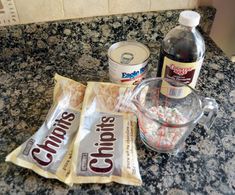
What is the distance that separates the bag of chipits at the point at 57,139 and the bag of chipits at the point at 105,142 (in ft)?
0.06

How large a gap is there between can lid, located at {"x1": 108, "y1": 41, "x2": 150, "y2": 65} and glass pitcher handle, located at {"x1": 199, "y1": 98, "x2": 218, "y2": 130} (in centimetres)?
16

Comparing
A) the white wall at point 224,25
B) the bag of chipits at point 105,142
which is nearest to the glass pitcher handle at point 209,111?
the bag of chipits at point 105,142

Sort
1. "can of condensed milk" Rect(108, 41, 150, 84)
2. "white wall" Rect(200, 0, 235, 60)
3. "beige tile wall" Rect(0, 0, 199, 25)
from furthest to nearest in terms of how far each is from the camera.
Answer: "white wall" Rect(200, 0, 235, 60) < "beige tile wall" Rect(0, 0, 199, 25) < "can of condensed milk" Rect(108, 41, 150, 84)

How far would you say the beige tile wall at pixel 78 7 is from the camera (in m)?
0.66

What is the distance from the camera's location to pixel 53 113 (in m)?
0.55

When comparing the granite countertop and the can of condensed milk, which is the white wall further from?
the can of condensed milk

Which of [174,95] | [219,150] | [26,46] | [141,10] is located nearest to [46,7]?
[26,46]

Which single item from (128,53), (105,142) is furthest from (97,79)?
(105,142)

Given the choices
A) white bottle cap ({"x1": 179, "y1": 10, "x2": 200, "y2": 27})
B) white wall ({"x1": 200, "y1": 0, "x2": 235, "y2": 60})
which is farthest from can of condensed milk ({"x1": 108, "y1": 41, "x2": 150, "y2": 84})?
white wall ({"x1": 200, "y1": 0, "x2": 235, "y2": 60})

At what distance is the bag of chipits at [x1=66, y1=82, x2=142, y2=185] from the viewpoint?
1.51 ft

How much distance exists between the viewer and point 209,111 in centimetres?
53

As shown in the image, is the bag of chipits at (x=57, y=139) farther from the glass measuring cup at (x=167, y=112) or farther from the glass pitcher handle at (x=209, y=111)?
the glass pitcher handle at (x=209, y=111)

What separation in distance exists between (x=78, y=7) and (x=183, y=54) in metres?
0.30

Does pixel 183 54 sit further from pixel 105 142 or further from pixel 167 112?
pixel 105 142
